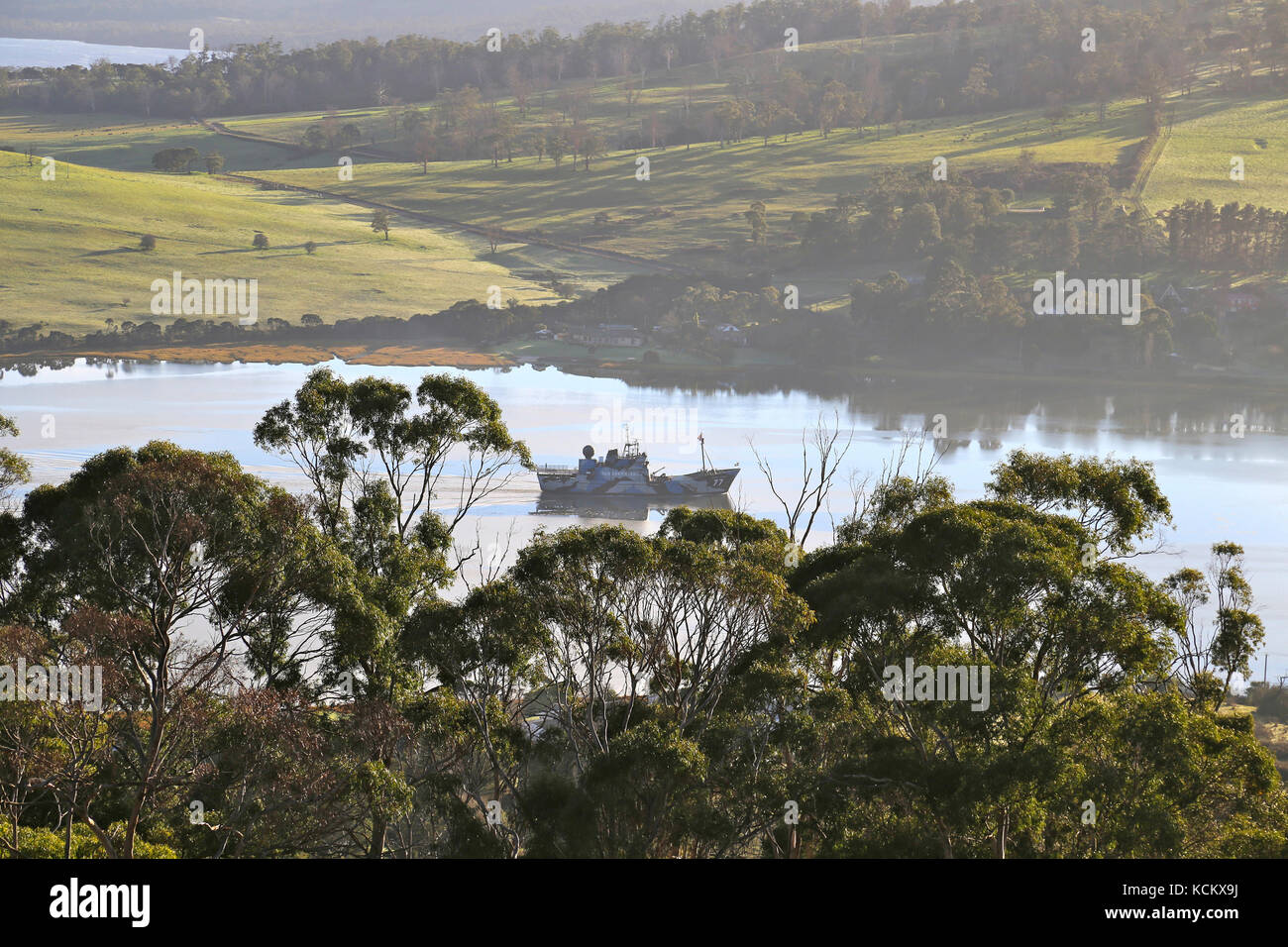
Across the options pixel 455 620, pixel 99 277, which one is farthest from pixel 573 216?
pixel 455 620

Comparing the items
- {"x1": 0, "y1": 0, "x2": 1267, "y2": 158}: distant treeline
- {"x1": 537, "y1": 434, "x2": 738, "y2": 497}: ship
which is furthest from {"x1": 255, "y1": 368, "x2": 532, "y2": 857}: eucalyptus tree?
{"x1": 0, "y1": 0, "x2": 1267, "y2": 158}: distant treeline

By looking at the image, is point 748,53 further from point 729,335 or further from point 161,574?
point 161,574

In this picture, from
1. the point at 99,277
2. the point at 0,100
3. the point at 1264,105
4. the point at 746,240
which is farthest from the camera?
the point at 0,100

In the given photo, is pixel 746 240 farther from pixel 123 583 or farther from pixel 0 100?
pixel 0 100

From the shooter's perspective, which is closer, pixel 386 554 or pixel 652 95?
pixel 386 554

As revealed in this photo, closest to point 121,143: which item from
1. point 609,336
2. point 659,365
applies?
point 609,336

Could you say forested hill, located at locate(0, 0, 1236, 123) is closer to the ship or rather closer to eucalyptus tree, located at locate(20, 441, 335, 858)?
the ship

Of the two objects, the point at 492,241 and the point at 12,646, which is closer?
the point at 12,646
